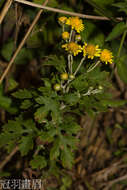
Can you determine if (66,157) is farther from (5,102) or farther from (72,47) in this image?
(5,102)

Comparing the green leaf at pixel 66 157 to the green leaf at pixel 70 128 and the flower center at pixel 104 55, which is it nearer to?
the green leaf at pixel 70 128

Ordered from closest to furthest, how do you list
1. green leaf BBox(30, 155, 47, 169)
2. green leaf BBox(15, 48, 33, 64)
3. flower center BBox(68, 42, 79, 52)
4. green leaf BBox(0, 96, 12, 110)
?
flower center BBox(68, 42, 79, 52), green leaf BBox(30, 155, 47, 169), green leaf BBox(0, 96, 12, 110), green leaf BBox(15, 48, 33, 64)

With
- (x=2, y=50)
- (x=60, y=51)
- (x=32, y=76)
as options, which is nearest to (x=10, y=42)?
(x=2, y=50)

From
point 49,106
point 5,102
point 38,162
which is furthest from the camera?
point 5,102

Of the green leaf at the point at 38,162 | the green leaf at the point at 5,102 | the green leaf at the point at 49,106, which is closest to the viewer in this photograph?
the green leaf at the point at 49,106

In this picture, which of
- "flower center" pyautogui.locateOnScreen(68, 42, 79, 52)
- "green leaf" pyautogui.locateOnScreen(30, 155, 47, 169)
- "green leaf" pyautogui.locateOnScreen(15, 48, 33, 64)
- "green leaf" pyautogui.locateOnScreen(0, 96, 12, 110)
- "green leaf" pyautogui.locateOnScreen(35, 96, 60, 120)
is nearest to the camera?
"green leaf" pyautogui.locateOnScreen(35, 96, 60, 120)

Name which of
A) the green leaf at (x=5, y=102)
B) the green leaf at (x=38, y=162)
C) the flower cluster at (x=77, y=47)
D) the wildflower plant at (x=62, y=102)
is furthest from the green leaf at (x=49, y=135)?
the green leaf at (x=5, y=102)

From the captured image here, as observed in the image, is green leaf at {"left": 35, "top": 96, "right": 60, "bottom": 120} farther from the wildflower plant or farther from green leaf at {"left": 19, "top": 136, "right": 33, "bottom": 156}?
green leaf at {"left": 19, "top": 136, "right": 33, "bottom": 156}

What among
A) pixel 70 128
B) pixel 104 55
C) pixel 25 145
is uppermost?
pixel 104 55

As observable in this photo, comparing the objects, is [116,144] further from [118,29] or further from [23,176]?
[118,29]

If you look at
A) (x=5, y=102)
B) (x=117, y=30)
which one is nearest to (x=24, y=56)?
(x=5, y=102)

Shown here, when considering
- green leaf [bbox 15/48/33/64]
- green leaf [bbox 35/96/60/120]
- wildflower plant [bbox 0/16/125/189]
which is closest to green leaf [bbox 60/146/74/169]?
wildflower plant [bbox 0/16/125/189]
